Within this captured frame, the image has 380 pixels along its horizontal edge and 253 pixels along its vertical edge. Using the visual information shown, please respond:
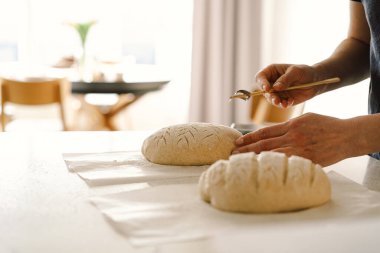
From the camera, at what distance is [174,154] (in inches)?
40.3

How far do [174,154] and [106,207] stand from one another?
27 cm

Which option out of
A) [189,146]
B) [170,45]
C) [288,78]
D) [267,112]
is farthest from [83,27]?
[189,146]

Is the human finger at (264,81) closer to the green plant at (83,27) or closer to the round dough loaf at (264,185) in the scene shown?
the round dough loaf at (264,185)

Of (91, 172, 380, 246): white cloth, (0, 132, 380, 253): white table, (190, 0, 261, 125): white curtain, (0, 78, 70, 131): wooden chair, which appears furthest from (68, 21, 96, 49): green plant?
(91, 172, 380, 246): white cloth

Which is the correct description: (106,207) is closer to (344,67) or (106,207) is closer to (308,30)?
(344,67)

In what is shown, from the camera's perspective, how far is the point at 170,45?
438 cm

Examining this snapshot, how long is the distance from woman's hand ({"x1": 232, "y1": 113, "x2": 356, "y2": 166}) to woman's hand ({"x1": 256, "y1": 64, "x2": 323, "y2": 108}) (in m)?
0.25

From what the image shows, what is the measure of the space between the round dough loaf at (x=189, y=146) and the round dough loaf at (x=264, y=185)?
224mm

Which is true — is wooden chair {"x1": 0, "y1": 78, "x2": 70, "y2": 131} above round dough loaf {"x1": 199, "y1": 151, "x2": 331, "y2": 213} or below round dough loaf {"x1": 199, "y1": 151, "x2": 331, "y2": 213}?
below

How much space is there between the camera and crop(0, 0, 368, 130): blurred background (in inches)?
162

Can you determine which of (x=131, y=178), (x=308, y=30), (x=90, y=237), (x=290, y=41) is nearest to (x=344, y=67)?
(x=131, y=178)

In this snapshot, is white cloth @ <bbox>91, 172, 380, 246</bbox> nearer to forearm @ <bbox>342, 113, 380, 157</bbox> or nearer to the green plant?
forearm @ <bbox>342, 113, 380, 157</bbox>

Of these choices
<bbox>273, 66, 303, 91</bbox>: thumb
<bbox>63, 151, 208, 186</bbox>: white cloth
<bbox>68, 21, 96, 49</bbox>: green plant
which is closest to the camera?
<bbox>63, 151, 208, 186</bbox>: white cloth

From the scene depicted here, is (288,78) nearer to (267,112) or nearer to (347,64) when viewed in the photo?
(347,64)
